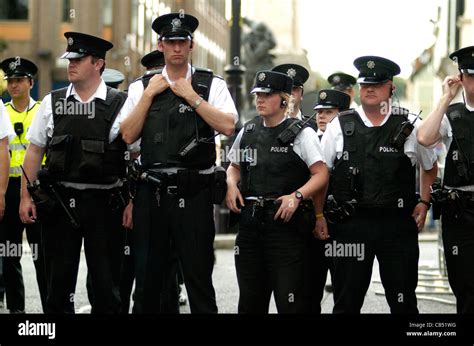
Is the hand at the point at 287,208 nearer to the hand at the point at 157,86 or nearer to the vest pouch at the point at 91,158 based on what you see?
the hand at the point at 157,86

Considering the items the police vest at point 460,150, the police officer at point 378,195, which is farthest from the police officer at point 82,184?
the police vest at point 460,150

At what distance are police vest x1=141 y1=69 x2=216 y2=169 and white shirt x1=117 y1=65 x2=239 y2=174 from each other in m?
0.09

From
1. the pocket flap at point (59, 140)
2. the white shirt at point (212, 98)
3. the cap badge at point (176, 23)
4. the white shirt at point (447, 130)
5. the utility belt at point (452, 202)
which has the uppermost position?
the cap badge at point (176, 23)

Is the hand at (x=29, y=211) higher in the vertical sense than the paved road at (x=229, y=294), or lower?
higher

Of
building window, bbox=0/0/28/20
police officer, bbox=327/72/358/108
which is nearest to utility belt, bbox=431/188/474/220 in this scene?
police officer, bbox=327/72/358/108

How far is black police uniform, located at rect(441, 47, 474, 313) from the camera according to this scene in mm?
7621

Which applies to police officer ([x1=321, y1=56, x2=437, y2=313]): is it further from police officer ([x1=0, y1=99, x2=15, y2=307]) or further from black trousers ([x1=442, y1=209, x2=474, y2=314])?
police officer ([x1=0, y1=99, x2=15, y2=307])

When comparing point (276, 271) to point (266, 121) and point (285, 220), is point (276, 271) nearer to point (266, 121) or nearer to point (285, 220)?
point (285, 220)

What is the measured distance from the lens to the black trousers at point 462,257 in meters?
7.61

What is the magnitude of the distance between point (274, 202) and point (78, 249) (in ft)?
4.88

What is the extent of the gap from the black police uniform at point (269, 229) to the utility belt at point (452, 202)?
0.93 metres

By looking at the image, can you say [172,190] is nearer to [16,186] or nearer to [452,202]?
[452,202]

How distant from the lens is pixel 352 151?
7930 millimetres

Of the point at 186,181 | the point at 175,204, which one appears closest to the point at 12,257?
the point at 175,204
